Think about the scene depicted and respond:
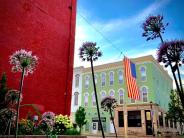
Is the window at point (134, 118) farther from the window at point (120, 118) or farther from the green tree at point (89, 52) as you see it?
the green tree at point (89, 52)

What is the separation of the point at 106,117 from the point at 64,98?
824 inches

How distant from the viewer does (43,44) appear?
14.1 meters

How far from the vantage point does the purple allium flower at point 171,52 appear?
24.9ft

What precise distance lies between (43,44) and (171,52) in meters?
9.01

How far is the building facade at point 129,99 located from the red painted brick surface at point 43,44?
16.6 meters

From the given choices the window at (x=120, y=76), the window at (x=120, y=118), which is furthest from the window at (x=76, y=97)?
the window at (x=120, y=76)

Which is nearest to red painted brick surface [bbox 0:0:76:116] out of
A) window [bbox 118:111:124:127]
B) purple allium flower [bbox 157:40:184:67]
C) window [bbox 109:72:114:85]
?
purple allium flower [bbox 157:40:184:67]

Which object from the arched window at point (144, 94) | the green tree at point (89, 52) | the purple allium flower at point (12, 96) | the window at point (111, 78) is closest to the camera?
the purple allium flower at point (12, 96)

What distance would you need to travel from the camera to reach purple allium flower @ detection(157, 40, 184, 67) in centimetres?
759

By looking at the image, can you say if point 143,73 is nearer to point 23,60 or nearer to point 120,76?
point 120,76

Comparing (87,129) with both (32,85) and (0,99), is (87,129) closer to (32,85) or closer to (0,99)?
(32,85)

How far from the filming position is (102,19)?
1285cm

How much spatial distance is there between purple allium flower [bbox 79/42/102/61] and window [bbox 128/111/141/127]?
22.4 meters

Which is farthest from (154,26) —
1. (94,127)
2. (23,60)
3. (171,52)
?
(94,127)
